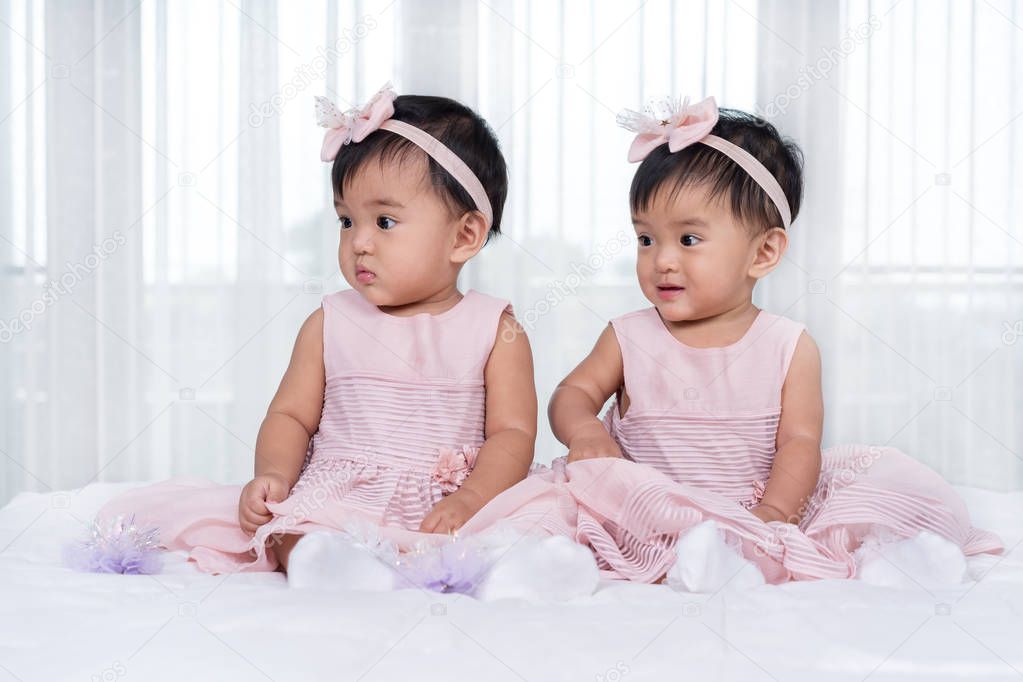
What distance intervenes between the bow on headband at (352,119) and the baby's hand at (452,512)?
546mm

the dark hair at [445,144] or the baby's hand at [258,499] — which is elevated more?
the dark hair at [445,144]

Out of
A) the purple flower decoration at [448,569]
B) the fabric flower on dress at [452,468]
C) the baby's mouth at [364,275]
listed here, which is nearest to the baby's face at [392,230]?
the baby's mouth at [364,275]

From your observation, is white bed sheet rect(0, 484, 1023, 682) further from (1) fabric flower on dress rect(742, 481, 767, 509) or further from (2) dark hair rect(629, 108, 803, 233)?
(2) dark hair rect(629, 108, 803, 233)

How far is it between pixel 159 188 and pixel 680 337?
5.69 ft

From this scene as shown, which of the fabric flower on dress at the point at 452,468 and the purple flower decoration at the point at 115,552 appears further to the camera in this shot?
the fabric flower on dress at the point at 452,468

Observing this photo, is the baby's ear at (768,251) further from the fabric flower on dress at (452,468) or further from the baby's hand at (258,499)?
the baby's hand at (258,499)

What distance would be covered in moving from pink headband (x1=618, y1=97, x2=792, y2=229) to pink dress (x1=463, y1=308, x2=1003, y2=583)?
20 cm

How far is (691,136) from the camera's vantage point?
1462 mm

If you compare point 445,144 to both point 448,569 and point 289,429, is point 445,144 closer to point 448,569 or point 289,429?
point 289,429

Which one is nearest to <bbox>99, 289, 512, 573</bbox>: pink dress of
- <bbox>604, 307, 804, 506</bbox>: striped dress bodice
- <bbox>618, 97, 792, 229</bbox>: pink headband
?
<bbox>604, 307, 804, 506</bbox>: striped dress bodice

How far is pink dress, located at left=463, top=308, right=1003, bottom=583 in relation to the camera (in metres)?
1.17

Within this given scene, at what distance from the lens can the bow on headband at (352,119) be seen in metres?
1.47

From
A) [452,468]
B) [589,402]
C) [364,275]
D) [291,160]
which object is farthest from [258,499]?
[291,160]

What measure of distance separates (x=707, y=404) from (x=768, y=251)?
0.80 ft
